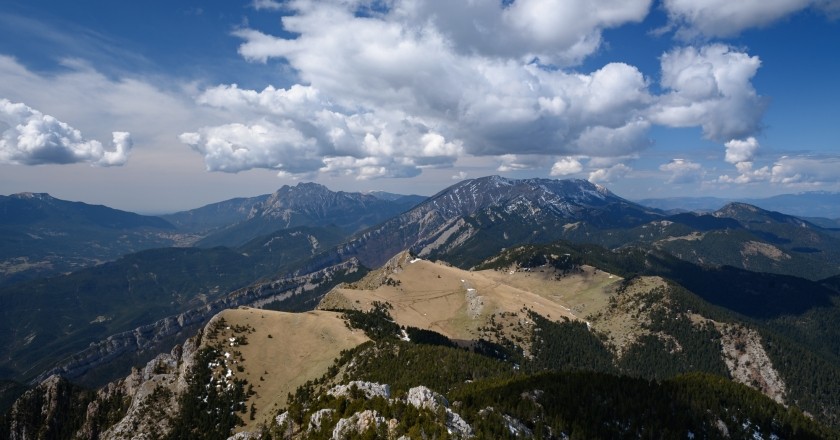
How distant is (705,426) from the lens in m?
113

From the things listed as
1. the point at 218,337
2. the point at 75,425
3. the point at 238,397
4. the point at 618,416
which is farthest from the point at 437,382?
the point at 75,425

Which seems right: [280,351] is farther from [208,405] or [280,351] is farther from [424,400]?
[424,400]

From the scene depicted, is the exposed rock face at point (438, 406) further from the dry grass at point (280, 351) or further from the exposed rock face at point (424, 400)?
the dry grass at point (280, 351)

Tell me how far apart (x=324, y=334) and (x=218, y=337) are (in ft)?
135

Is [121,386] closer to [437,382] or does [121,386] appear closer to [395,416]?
[437,382]

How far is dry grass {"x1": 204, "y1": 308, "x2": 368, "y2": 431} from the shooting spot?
500 ft

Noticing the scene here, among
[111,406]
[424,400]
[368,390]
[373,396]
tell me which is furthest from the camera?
[111,406]

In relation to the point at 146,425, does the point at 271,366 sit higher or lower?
higher

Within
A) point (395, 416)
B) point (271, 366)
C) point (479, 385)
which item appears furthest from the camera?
point (271, 366)

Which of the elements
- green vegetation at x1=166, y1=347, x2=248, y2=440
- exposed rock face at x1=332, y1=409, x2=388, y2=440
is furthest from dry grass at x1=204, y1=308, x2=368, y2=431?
exposed rock face at x1=332, y1=409, x2=388, y2=440

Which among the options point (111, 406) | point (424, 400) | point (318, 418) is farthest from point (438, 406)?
point (111, 406)

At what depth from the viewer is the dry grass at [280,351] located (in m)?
152

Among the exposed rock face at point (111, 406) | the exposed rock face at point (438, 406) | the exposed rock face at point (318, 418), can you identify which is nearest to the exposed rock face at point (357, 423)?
the exposed rock face at point (438, 406)

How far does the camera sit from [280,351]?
17600 cm
